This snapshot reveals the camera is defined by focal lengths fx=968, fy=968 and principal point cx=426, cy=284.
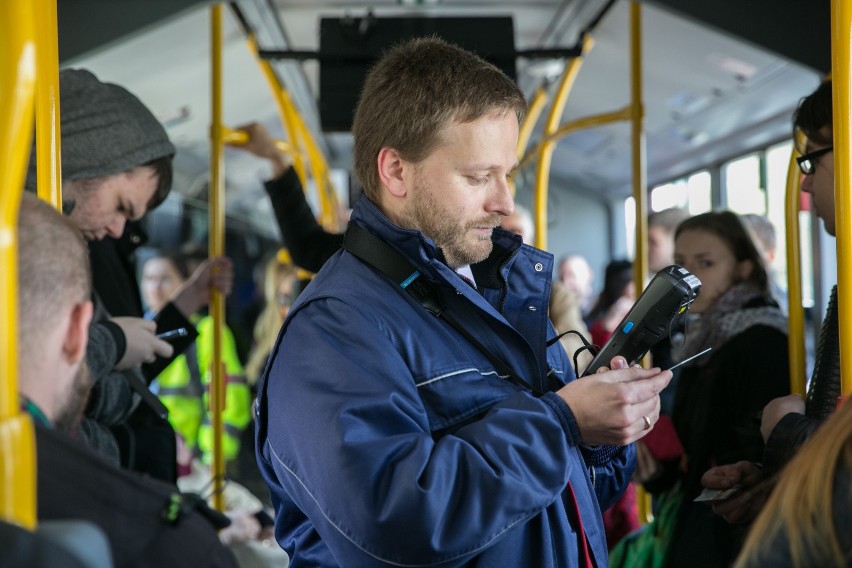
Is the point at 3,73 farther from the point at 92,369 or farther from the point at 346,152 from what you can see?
the point at 346,152

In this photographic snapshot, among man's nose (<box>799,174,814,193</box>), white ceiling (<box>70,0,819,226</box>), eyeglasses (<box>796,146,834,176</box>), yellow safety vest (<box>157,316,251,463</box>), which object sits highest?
white ceiling (<box>70,0,819,226</box>)

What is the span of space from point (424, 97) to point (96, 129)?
1.03 meters

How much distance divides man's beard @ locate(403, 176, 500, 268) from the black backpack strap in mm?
80

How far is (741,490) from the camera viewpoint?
2.25 m

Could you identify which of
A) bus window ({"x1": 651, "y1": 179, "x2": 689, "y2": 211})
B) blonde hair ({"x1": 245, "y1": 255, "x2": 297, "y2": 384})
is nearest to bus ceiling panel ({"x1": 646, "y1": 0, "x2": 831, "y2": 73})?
blonde hair ({"x1": 245, "y1": 255, "x2": 297, "y2": 384})

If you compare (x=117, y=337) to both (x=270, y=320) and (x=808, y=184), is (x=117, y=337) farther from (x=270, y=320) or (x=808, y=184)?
(x=270, y=320)

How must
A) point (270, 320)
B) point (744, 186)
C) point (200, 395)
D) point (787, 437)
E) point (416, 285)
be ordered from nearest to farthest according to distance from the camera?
point (416, 285), point (787, 437), point (270, 320), point (200, 395), point (744, 186)

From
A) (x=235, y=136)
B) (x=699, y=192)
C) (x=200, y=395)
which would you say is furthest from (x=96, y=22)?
(x=699, y=192)

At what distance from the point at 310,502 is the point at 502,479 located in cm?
31

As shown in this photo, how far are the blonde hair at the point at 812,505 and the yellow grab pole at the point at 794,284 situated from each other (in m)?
1.35

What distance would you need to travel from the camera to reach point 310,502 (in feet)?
5.05

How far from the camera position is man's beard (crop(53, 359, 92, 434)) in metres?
1.25

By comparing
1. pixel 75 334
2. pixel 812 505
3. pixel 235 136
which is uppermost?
pixel 235 136

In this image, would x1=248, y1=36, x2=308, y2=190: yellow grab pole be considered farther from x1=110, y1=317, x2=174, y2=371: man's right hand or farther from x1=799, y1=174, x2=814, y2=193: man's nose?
x1=799, y1=174, x2=814, y2=193: man's nose
